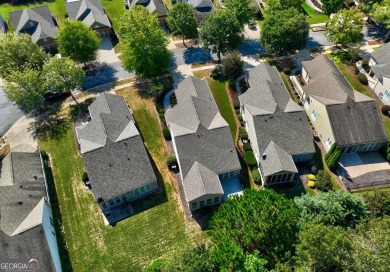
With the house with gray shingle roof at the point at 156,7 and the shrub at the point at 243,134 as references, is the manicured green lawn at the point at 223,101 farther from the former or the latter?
the house with gray shingle roof at the point at 156,7

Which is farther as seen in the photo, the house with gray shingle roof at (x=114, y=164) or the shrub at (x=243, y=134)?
the shrub at (x=243, y=134)

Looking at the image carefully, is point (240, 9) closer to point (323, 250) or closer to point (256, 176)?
point (256, 176)

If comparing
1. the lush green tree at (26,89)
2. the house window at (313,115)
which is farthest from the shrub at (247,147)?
the lush green tree at (26,89)

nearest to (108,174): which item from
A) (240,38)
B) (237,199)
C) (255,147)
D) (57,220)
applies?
(57,220)

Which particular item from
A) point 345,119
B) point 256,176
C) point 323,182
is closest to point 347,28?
point 345,119

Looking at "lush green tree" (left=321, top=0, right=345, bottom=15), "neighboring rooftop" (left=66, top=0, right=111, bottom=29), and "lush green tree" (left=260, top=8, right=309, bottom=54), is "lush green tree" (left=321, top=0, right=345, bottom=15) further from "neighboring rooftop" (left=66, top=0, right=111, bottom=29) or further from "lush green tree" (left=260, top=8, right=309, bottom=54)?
"neighboring rooftop" (left=66, top=0, right=111, bottom=29)

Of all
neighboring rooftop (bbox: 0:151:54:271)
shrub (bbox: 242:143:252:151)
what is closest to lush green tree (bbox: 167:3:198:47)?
shrub (bbox: 242:143:252:151)

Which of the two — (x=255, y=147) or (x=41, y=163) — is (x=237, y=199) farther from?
(x=41, y=163)
